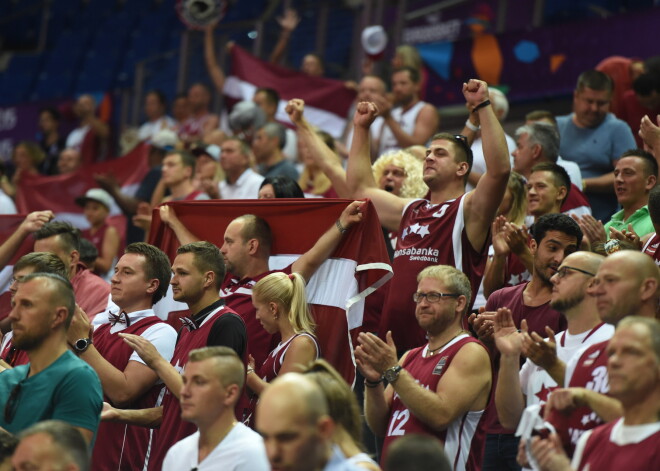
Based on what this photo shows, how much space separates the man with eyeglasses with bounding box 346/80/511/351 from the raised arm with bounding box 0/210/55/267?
279cm

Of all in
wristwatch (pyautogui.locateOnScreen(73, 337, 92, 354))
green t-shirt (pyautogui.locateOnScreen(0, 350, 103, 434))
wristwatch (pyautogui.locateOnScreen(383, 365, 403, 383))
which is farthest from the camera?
wristwatch (pyautogui.locateOnScreen(73, 337, 92, 354))

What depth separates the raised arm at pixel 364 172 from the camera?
805cm

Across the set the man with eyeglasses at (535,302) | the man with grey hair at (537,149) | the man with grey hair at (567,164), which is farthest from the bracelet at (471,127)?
the man with eyeglasses at (535,302)

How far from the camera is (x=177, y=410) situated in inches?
255

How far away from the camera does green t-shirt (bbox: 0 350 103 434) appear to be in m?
5.58

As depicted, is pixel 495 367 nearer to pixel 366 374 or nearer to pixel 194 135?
pixel 366 374

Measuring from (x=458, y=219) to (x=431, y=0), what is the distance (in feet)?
22.8

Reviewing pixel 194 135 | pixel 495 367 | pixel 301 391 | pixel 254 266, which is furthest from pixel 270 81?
pixel 301 391

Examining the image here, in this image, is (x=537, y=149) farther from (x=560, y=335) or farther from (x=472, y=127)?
(x=560, y=335)

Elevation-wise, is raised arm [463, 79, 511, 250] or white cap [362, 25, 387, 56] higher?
white cap [362, 25, 387, 56]

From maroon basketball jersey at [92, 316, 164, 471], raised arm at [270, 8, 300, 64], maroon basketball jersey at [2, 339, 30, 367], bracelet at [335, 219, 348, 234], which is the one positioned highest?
raised arm at [270, 8, 300, 64]

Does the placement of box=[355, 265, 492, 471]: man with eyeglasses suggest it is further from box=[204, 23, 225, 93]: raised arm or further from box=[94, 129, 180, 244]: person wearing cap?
box=[204, 23, 225, 93]: raised arm

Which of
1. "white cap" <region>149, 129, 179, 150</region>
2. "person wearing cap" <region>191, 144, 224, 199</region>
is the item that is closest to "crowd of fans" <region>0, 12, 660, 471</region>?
"person wearing cap" <region>191, 144, 224, 199</region>

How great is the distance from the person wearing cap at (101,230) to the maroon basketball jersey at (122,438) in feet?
12.5
